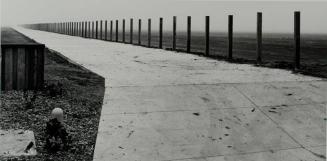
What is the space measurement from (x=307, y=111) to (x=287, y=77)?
2.14 metres

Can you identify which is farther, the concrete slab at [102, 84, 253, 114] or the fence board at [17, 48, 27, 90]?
the fence board at [17, 48, 27, 90]

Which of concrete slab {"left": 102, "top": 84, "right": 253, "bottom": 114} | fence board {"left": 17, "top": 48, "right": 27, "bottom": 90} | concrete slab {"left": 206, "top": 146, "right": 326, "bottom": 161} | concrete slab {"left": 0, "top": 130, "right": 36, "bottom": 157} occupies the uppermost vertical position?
fence board {"left": 17, "top": 48, "right": 27, "bottom": 90}

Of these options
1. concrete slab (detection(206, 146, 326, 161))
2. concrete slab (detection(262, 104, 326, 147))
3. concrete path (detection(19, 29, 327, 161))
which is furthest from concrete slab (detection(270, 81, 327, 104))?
concrete slab (detection(206, 146, 326, 161))

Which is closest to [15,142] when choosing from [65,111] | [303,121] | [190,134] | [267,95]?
[65,111]

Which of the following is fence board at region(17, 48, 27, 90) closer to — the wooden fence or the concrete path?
the wooden fence

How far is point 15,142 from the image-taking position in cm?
520

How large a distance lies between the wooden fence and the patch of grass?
0.15m

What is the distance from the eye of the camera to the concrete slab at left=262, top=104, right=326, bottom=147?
18.6ft

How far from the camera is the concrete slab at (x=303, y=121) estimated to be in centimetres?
566

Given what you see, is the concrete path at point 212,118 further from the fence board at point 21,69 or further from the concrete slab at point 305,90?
the fence board at point 21,69

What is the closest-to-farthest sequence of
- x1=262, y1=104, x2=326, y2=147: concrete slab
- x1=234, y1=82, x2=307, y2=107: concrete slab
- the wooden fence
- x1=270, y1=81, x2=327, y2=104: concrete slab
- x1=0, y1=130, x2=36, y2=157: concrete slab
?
1. x1=0, y1=130, x2=36, y2=157: concrete slab
2. x1=262, y1=104, x2=326, y2=147: concrete slab
3. x1=234, y1=82, x2=307, y2=107: concrete slab
4. the wooden fence
5. x1=270, y1=81, x2=327, y2=104: concrete slab

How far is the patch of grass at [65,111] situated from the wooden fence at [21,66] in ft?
0.50

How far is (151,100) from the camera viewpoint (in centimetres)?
674

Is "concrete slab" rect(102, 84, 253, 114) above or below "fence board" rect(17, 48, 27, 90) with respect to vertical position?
below
